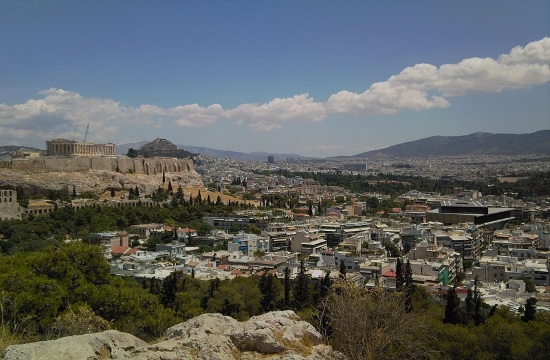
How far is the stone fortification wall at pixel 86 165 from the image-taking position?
43.8 meters

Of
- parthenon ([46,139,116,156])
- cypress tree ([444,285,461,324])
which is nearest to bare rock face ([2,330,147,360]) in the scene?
cypress tree ([444,285,461,324])

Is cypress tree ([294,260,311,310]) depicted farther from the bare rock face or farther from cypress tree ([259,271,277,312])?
the bare rock face

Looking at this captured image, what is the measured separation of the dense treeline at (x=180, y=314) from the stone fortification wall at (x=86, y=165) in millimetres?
33140

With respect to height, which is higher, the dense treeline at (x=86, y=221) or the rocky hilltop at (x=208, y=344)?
the rocky hilltop at (x=208, y=344)

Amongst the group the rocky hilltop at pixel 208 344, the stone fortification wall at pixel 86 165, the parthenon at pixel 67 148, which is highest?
the parthenon at pixel 67 148

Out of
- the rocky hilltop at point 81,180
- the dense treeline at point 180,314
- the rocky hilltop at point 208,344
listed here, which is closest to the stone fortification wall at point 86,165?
the rocky hilltop at point 81,180

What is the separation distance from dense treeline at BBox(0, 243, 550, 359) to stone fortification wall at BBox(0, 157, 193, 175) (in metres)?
33.1

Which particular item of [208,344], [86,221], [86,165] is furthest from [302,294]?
→ [86,165]

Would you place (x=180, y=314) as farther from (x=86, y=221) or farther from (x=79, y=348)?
(x=86, y=221)

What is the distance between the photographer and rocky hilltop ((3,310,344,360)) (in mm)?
4133

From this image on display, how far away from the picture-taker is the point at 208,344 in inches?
177

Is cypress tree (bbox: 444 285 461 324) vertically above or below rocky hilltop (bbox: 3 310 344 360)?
below

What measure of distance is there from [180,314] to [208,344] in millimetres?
7888

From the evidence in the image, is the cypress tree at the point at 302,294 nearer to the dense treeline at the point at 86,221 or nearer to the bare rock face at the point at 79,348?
the bare rock face at the point at 79,348
